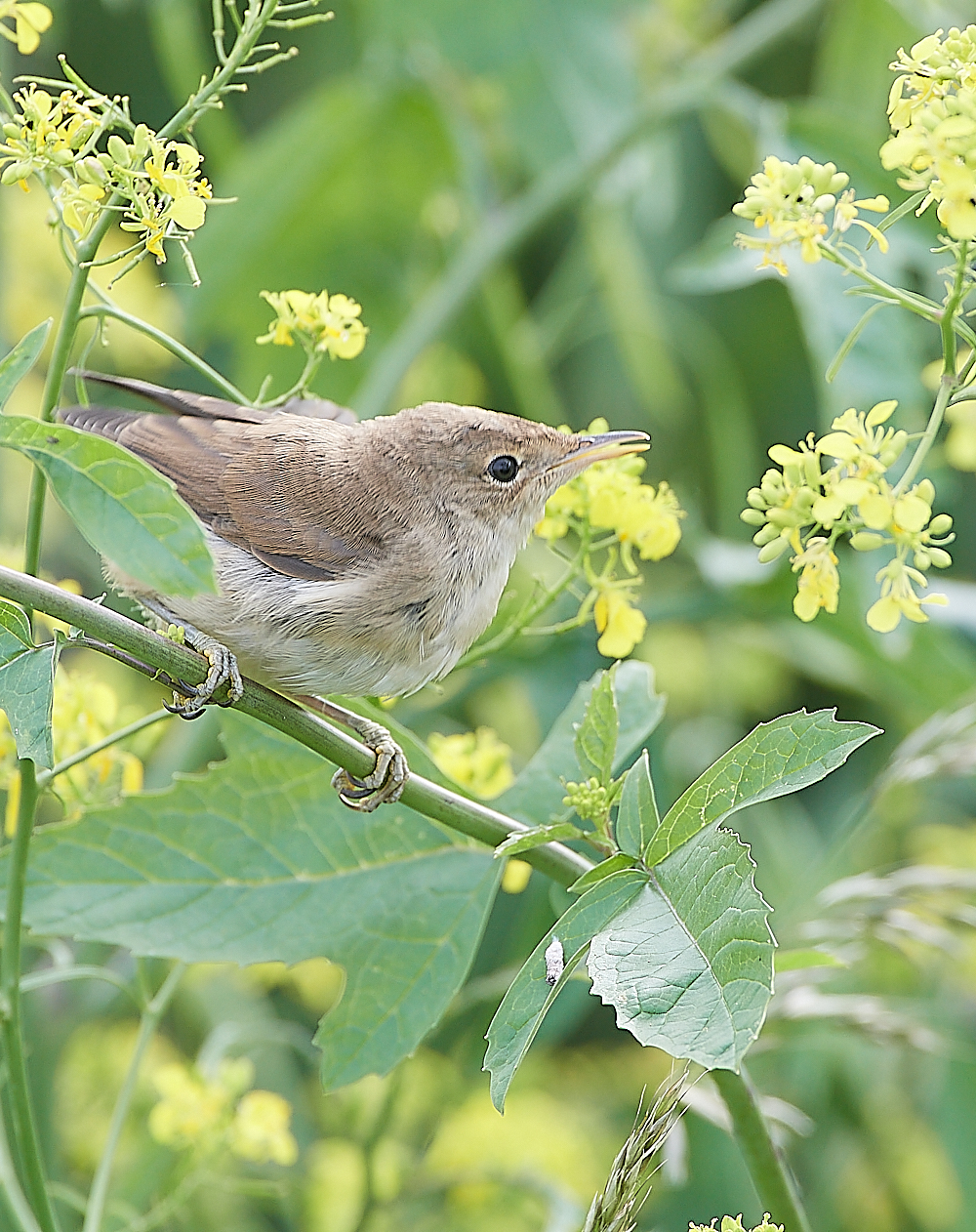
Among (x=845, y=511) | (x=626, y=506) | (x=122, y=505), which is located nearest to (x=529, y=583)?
(x=626, y=506)

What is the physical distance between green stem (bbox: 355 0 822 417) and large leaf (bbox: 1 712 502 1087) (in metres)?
1.20

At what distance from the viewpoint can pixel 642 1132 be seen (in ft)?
3.21

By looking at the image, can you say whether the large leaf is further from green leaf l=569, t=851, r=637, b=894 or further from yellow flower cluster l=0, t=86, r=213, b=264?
yellow flower cluster l=0, t=86, r=213, b=264

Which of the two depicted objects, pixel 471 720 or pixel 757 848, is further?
pixel 471 720

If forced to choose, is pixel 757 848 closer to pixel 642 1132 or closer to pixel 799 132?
pixel 799 132

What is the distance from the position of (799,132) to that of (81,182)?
1.72 meters

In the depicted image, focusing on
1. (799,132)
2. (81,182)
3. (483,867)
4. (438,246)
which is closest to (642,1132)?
(483,867)

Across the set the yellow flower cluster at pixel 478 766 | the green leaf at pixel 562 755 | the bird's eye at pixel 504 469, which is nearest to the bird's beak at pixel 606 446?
the bird's eye at pixel 504 469

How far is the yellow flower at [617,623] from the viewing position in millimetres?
1537

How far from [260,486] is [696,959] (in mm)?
914

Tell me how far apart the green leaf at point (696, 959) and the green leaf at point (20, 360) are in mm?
638

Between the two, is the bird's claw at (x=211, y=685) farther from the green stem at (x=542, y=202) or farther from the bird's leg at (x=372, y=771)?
the green stem at (x=542, y=202)

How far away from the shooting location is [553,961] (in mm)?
1110

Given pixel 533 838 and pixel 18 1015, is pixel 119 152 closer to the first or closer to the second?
pixel 533 838
